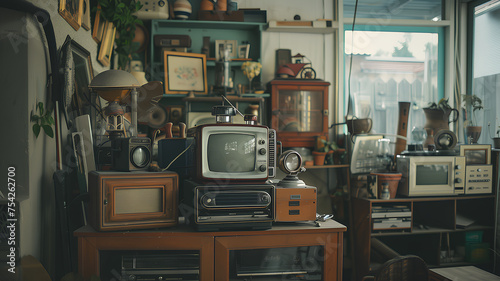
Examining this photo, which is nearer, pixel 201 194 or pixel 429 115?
pixel 201 194

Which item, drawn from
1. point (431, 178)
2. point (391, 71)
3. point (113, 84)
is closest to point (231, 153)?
point (113, 84)

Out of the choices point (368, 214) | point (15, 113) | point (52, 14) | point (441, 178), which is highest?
point (52, 14)

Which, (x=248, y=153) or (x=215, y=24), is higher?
(x=215, y=24)

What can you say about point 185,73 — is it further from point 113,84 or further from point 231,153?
point 231,153

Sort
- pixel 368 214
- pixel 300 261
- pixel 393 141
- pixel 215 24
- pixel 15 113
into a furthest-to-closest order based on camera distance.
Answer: pixel 393 141, pixel 215 24, pixel 368 214, pixel 300 261, pixel 15 113

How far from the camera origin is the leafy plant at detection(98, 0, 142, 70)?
276 cm

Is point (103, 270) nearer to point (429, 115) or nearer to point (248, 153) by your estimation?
point (248, 153)

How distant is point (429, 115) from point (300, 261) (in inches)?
96.1

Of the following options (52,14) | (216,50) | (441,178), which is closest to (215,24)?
(216,50)

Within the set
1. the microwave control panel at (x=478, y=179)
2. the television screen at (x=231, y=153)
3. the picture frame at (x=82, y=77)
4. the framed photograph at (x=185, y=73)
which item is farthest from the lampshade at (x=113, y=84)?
the microwave control panel at (x=478, y=179)

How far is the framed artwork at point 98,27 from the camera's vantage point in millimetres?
2629

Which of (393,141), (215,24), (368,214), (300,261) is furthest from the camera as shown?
(393,141)

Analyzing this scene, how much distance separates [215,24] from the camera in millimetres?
3561

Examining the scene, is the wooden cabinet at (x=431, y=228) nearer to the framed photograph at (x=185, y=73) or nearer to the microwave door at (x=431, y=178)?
the microwave door at (x=431, y=178)
